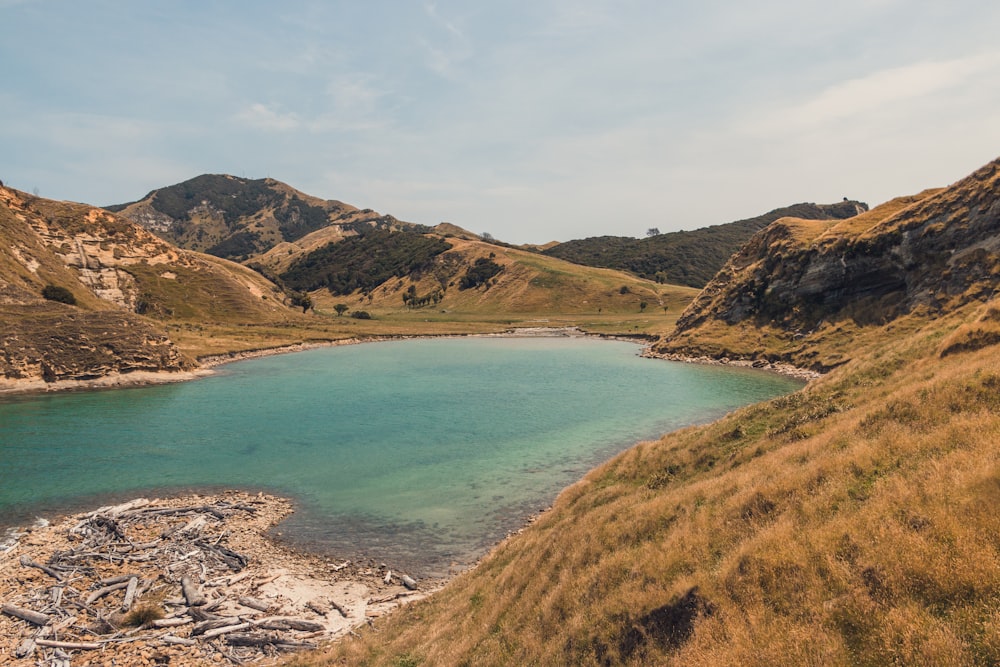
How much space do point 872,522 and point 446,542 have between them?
22.9m

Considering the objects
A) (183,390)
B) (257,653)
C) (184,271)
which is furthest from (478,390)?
(184,271)

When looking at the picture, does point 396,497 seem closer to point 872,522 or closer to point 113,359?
point 872,522

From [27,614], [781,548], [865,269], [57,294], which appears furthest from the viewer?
[57,294]

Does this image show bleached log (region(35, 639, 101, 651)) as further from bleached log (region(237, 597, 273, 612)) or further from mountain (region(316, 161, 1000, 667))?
mountain (region(316, 161, 1000, 667))

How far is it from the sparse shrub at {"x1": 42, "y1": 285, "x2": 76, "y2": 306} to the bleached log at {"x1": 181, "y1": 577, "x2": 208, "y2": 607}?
89180 mm

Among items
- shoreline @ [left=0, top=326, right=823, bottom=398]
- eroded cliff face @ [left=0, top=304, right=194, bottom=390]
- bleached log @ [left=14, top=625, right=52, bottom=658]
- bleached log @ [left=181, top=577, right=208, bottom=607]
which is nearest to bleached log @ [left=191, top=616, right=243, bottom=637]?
bleached log @ [left=181, top=577, right=208, bottom=607]

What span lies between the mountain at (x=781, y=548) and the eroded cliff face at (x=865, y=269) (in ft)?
182

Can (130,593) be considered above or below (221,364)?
below

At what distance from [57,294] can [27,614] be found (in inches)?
3515

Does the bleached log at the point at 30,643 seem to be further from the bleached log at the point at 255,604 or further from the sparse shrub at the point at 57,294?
the sparse shrub at the point at 57,294

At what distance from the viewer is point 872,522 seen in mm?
10250

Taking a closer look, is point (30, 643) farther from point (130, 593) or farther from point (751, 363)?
point (751, 363)

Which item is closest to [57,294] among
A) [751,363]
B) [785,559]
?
[785,559]

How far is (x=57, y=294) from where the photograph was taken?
85.2m
